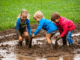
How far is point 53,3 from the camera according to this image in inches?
634

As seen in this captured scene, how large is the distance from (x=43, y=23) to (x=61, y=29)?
73 cm

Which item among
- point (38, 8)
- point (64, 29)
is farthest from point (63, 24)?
point (38, 8)

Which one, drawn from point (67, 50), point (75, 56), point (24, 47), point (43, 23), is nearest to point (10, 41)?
point (24, 47)

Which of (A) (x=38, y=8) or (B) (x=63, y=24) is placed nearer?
(B) (x=63, y=24)

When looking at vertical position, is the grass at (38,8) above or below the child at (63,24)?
above

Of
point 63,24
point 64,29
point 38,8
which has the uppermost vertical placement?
point 38,8

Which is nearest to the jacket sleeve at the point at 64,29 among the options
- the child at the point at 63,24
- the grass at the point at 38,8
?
the child at the point at 63,24

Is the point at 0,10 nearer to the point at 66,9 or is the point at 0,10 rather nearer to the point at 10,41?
the point at 66,9

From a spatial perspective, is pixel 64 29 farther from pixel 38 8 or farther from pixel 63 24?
pixel 38 8

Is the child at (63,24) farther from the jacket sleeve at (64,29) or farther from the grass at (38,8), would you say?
the grass at (38,8)

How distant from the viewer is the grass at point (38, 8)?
478 inches

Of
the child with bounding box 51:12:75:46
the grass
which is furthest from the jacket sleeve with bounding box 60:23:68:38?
the grass

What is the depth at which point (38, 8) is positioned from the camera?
577 inches

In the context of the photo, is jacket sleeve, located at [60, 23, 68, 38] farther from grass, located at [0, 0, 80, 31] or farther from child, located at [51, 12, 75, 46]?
grass, located at [0, 0, 80, 31]
